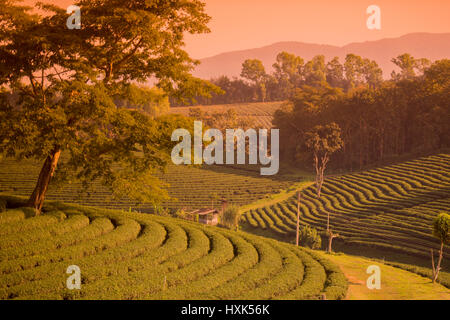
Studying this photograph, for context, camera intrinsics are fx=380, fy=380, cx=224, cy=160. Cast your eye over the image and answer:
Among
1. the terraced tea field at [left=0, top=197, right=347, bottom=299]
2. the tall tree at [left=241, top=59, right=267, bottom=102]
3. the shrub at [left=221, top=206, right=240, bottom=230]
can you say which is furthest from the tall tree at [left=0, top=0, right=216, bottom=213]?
the tall tree at [left=241, top=59, right=267, bottom=102]

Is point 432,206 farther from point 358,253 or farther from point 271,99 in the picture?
point 271,99

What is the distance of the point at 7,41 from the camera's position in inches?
567

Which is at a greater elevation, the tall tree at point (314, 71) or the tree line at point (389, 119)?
the tall tree at point (314, 71)

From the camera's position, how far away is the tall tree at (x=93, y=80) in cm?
1320

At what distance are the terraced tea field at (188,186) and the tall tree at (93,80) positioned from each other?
29707mm

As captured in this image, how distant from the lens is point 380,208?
4438cm

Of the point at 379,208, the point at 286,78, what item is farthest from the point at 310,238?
the point at 286,78

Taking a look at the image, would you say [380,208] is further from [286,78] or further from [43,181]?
[286,78]

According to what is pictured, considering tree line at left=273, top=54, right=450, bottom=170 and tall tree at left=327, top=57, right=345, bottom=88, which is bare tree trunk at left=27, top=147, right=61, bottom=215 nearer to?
tree line at left=273, top=54, right=450, bottom=170

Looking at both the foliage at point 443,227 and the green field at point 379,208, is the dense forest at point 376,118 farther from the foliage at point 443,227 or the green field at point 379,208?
the foliage at point 443,227

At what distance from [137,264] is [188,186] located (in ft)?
165

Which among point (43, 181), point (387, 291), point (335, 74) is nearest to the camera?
point (387, 291)

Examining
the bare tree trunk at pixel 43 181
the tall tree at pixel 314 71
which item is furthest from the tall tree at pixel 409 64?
the bare tree trunk at pixel 43 181

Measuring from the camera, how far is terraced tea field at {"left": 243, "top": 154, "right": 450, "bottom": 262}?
35719 millimetres
